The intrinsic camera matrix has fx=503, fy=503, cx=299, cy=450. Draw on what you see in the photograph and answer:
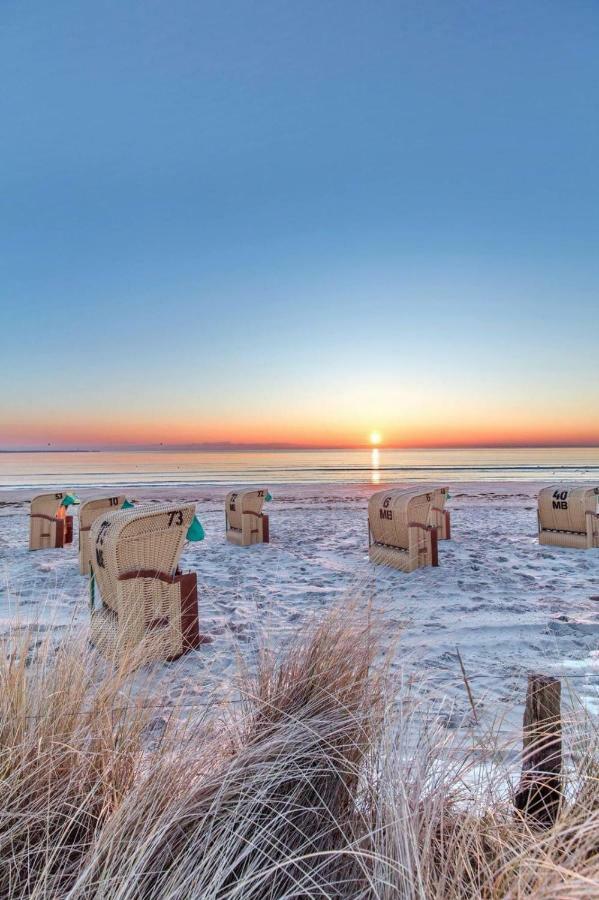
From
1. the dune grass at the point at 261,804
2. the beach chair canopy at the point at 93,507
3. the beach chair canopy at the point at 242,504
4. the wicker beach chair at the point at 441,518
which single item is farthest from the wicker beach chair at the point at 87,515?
the wicker beach chair at the point at 441,518

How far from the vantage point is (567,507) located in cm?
871

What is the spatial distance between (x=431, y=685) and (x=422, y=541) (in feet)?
12.3

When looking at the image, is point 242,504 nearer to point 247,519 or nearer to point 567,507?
point 247,519

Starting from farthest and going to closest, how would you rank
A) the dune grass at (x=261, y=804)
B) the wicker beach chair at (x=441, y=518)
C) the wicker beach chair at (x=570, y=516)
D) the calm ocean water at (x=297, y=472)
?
1. the calm ocean water at (x=297, y=472)
2. the wicker beach chair at (x=441, y=518)
3. the wicker beach chair at (x=570, y=516)
4. the dune grass at (x=261, y=804)

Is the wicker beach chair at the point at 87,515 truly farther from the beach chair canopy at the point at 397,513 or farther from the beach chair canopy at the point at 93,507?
the beach chair canopy at the point at 397,513

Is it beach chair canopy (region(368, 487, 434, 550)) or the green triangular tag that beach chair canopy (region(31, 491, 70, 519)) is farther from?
beach chair canopy (region(368, 487, 434, 550))

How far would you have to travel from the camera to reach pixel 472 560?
8055 mm

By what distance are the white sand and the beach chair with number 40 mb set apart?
0.32 meters

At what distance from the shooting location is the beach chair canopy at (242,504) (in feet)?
31.0

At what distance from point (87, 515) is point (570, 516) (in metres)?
7.86

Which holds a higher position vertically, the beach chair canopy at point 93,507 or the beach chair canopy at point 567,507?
the beach chair canopy at point 93,507

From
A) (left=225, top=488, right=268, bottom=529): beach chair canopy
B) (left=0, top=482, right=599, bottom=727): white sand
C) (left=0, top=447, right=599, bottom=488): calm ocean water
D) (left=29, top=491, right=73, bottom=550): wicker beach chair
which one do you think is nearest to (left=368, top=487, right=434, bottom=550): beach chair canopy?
(left=0, top=482, right=599, bottom=727): white sand

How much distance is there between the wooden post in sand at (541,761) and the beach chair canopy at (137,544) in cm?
319

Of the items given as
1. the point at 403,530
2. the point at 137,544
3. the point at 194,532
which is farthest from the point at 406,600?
the point at 137,544
